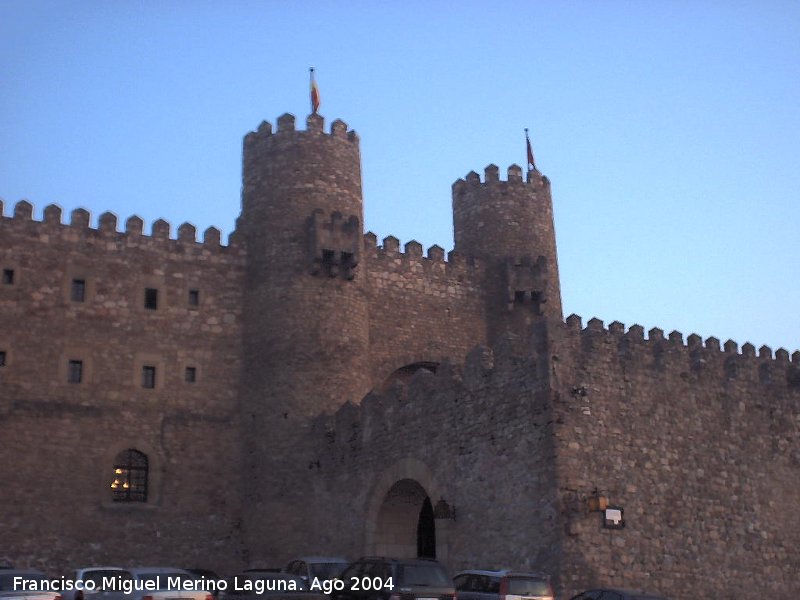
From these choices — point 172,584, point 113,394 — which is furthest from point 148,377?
point 172,584

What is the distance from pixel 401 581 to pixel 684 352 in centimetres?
882

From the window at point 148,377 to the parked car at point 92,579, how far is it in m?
9.77

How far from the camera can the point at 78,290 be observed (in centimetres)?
2512

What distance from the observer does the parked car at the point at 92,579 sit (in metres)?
15.3

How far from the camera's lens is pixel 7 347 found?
23906 mm

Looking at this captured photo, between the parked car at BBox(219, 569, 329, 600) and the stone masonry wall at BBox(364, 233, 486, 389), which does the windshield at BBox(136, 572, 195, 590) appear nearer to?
the parked car at BBox(219, 569, 329, 600)

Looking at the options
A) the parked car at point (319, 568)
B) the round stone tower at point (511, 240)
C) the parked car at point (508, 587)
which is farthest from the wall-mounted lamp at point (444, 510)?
the round stone tower at point (511, 240)

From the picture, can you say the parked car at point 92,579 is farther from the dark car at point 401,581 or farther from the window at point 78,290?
the window at point 78,290

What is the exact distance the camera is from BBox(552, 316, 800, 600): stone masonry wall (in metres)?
17.9

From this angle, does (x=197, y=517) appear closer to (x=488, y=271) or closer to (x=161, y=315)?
(x=161, y=315)

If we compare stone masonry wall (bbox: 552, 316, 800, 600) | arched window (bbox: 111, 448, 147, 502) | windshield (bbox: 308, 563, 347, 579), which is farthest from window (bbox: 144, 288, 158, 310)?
stone masonry wall (bbox: 552, 316, 800, 600)

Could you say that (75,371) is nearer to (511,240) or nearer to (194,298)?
(194,298)

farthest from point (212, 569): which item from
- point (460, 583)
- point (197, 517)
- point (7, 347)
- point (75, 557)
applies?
point (460, 583)

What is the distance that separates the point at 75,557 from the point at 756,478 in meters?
14.6
